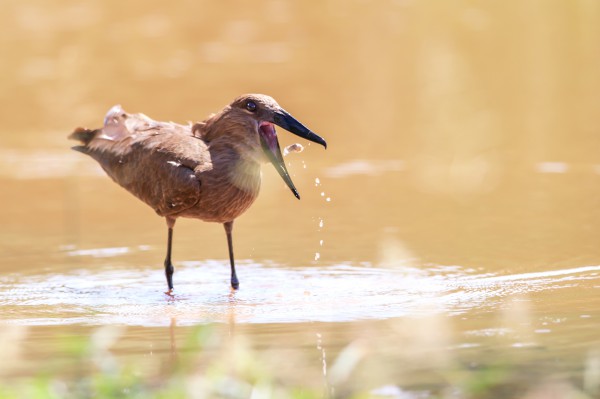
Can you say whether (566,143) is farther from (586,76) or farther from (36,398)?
(36,398)

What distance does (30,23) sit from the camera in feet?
60.4

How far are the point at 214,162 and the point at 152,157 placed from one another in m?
0.50

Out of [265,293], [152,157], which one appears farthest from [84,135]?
[265,293]

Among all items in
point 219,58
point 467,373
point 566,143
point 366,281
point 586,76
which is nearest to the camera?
point 467,373

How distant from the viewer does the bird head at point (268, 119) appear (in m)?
8.67

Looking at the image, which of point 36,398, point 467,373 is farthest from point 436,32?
point 36,398

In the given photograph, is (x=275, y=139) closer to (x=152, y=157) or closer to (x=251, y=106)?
(x=251, y=106)

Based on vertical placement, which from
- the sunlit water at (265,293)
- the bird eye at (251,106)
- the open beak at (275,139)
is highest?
the bird eye at (251,106)

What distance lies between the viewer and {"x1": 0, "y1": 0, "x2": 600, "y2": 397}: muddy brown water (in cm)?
699

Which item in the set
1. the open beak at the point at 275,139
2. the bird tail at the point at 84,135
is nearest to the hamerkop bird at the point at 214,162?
the open beak at the point at 275,139

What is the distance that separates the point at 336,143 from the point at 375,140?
0.42 metres

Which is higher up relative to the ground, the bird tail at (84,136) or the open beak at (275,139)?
the bird tail at (84,136)

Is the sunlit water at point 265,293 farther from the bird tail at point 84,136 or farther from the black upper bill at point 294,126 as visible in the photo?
the bird tail at point 84,136

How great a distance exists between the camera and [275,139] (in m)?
8.96
